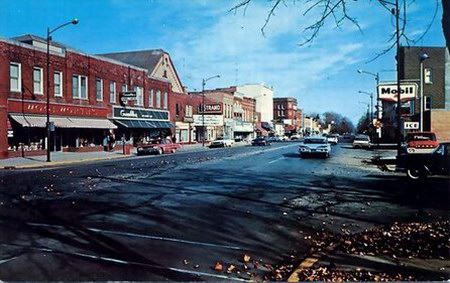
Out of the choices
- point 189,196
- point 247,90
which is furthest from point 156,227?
point 247,90

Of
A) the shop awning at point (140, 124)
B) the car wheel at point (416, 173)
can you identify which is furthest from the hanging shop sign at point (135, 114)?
the car wheel at point (416, 173)

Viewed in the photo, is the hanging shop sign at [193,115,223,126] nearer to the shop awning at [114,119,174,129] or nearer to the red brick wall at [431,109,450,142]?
the shop awning at [114,119,174,129]

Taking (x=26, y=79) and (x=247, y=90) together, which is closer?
(x=26, y=79)

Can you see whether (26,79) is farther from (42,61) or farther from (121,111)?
(121,111)

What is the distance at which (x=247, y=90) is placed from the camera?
315ft

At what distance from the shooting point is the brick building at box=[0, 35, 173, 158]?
30.1 metres

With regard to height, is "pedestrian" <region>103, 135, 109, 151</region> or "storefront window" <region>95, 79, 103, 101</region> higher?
"storefront window" <region>95, 79, 103, 101</region>

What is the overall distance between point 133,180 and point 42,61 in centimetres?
2088

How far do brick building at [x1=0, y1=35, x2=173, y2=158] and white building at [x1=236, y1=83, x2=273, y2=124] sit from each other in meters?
45.4

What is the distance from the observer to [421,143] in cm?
2503

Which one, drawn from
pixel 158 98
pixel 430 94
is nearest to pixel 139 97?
pixel 158 98

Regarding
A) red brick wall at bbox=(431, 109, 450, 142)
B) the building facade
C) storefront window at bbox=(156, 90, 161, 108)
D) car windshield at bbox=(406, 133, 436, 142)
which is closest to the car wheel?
car windshield at bbox=(406, 133, 436, 142)

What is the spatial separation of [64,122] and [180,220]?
28.5m

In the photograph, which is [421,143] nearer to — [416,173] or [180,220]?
[416,173]
